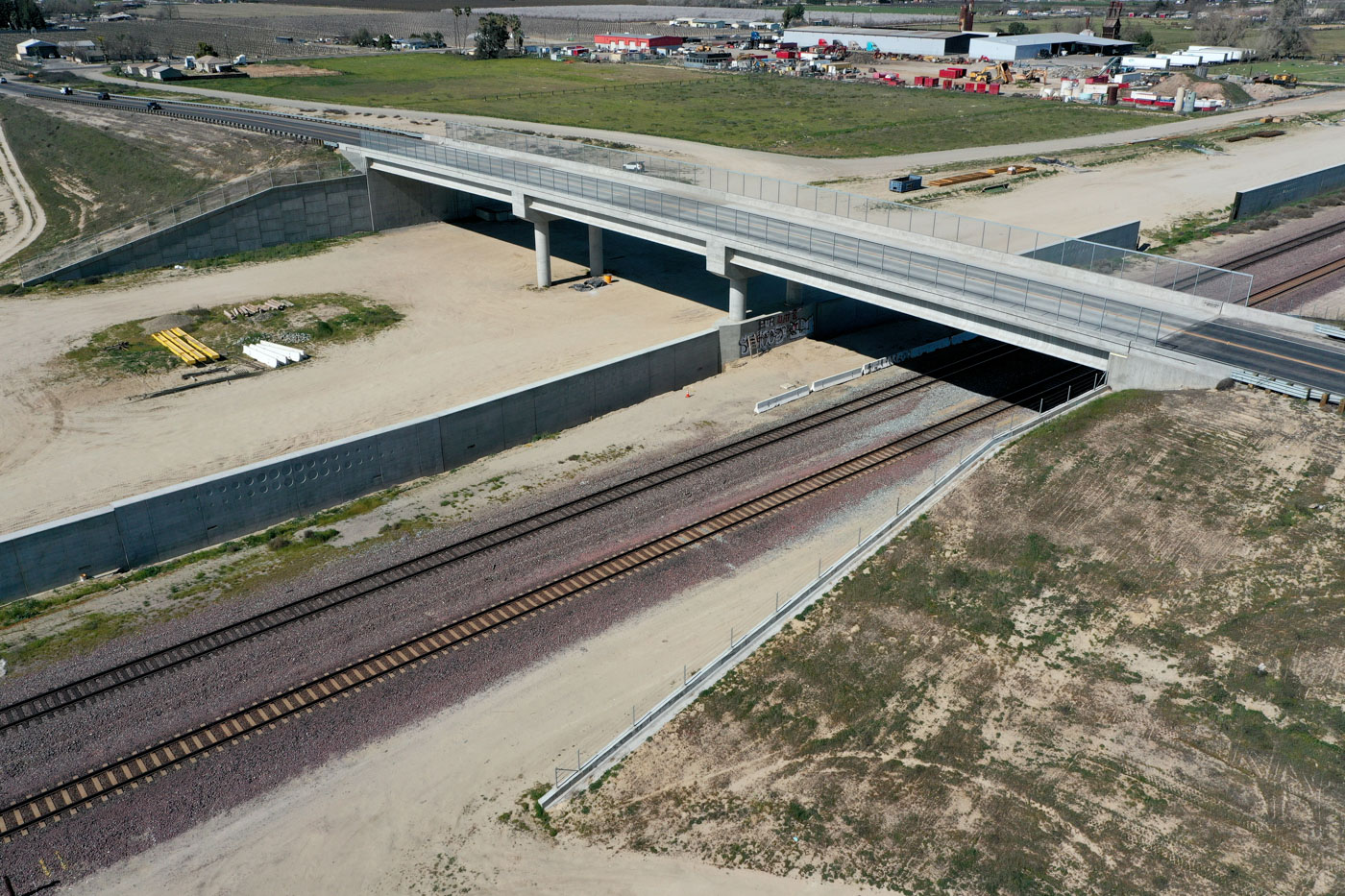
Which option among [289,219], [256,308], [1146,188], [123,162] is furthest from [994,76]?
[256,308]

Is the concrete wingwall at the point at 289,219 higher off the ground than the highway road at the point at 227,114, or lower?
lower

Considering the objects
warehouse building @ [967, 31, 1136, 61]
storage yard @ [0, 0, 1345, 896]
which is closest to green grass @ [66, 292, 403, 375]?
storage yard @ [0, 0, 1345, 896]

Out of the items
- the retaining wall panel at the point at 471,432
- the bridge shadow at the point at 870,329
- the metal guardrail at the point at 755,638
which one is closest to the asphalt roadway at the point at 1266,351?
the metal guardrail at the point at 755,638

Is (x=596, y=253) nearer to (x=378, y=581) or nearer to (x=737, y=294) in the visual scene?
(x=737, y=294)

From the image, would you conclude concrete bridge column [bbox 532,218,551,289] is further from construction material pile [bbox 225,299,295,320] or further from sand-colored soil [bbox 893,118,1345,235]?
sand-colored soil [bbox 893,118,1345,235]

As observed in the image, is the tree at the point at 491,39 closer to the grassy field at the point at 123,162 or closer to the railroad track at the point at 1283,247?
the grassy field at the point at 123,162
